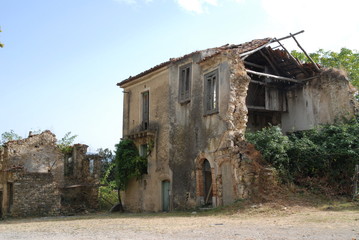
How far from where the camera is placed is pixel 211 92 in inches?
725

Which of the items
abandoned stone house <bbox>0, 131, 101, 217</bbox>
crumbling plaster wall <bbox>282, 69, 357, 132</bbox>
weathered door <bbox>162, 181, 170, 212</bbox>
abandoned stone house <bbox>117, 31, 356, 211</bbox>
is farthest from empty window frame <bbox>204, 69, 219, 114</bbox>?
abandoned stone house <bbox>0, 131, 101, 217</bbox>

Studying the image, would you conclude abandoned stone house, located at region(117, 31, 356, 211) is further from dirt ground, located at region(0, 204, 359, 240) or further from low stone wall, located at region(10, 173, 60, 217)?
low stone wall, located at region(10, 173, 60, 217)

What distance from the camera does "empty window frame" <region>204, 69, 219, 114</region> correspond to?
18.0m

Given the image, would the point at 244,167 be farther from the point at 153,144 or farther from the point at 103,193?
the point at 103,193

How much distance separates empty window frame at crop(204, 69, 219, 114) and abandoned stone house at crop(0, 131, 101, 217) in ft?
33.4

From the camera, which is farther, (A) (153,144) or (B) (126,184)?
(B) (126,184)

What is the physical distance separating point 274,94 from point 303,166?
6.20 m

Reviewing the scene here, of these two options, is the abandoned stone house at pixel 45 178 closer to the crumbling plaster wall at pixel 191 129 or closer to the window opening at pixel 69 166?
the window opening at pixel 69 166

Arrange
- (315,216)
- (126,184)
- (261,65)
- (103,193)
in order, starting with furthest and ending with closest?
(103,193) < (126,184) < (261,65) < (315,216)

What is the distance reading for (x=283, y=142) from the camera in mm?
16125

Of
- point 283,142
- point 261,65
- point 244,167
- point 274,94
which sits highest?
point 261,65

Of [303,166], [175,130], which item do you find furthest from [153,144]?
[303,166]

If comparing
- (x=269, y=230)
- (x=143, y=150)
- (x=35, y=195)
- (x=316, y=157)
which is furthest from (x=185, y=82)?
(x=269, y=230)

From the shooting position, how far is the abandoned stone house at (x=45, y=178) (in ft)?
71.3
